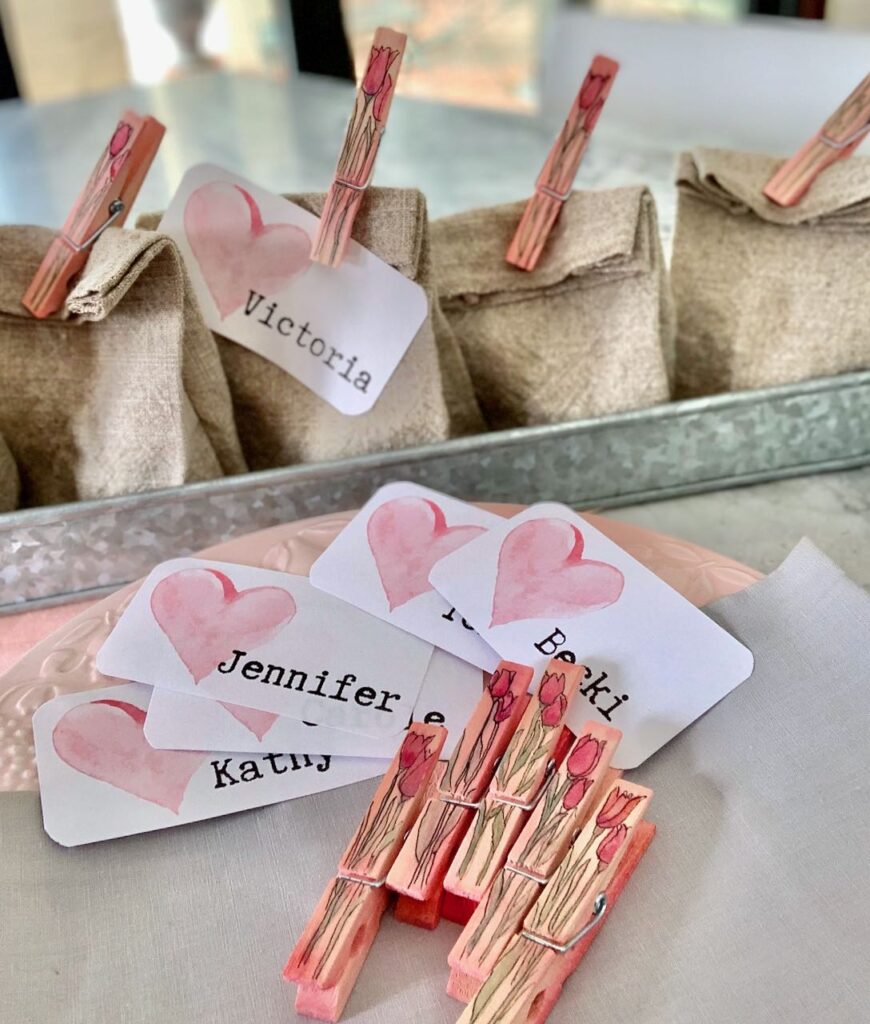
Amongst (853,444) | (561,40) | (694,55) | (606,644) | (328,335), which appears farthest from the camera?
(561,40)

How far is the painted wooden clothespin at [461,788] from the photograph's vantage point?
0.48 m

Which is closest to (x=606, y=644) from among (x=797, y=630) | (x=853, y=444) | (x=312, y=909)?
(x=797, y=630)

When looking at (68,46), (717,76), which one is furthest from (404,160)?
(68,46)

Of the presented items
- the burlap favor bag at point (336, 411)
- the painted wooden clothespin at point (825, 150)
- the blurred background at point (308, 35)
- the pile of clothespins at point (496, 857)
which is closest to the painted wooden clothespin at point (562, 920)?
the pile of clothespins at point (496, 857)

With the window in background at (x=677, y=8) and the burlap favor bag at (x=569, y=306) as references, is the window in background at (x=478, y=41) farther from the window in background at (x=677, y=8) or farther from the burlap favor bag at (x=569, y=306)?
the burlap favor bag at (x=569, y=306)

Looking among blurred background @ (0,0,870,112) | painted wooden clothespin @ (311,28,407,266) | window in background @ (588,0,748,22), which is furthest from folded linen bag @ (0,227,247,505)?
window in background @ (588,0,748,22)

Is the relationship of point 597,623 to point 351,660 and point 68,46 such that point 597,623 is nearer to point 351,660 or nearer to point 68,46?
point 351,660

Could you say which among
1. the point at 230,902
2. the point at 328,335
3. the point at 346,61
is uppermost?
the point at 328,335

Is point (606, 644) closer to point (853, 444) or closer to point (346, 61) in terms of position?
→ point (853, 444)

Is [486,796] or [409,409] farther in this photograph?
[409,409]

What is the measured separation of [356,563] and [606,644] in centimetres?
18

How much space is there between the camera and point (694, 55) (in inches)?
66.2

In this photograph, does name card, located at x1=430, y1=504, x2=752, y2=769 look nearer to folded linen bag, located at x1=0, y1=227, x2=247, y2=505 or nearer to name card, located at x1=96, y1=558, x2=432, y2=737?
name card, located at x1=96, y1=558, x2=432, y2=737

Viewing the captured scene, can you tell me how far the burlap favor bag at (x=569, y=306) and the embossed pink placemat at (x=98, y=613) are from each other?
0.41ft
